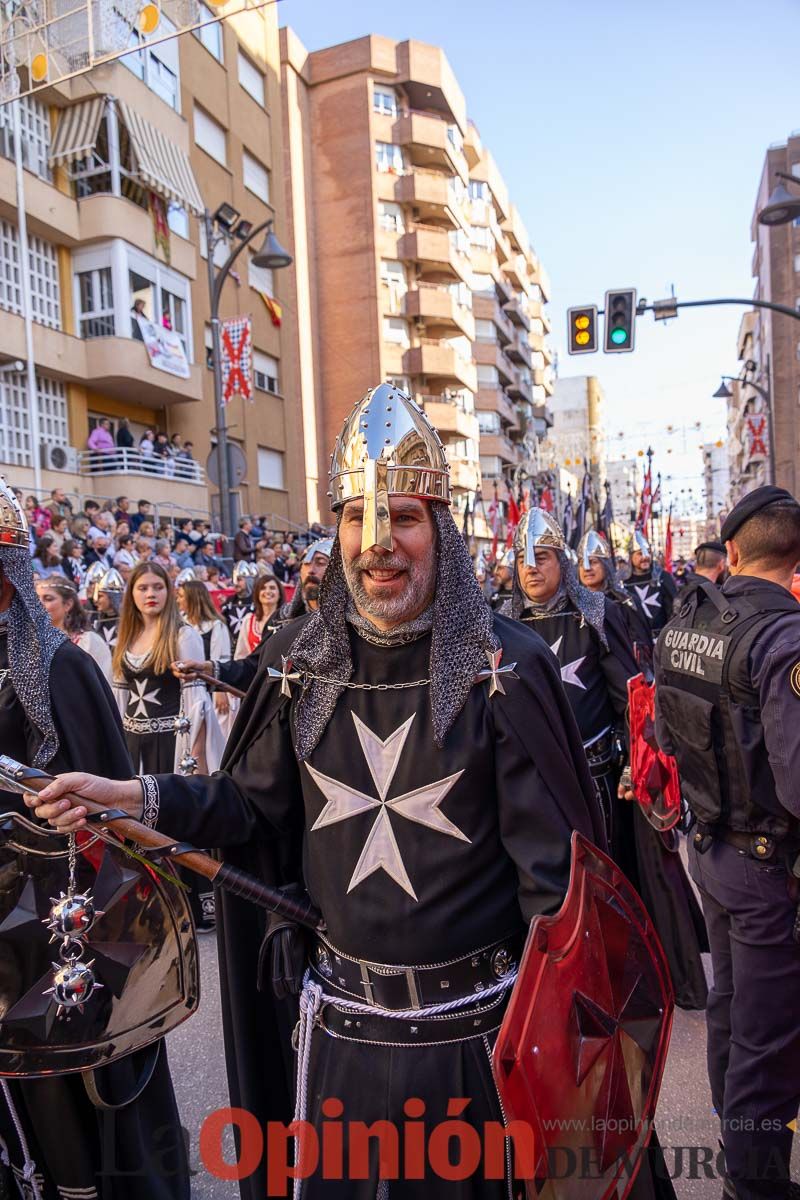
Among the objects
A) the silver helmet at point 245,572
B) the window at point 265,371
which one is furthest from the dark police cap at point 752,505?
the window at point 265,371

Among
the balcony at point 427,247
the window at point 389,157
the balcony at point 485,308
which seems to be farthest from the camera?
the balcony at point 485,308

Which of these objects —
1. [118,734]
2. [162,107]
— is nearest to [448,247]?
[162,107]

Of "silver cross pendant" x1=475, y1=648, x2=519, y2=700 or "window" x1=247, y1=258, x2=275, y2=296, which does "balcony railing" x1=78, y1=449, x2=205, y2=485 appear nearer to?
"window" x1=247, y1=258, x2=275, y2=296

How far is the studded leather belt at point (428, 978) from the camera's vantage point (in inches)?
78.2

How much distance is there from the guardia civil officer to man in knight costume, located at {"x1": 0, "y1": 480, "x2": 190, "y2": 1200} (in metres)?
1.80

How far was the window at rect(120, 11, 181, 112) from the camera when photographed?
20484mm

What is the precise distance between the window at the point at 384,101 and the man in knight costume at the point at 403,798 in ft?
129

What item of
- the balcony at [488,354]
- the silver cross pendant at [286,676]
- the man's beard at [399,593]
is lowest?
the silver cross pendant at [286,676]

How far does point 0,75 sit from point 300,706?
60.8ft

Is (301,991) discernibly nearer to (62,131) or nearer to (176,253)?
(62,131)

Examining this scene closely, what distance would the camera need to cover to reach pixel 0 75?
16.1 metres

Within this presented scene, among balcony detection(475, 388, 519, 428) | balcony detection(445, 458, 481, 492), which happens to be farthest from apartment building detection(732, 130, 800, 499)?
balcony detection(445, 458, 481, 492)

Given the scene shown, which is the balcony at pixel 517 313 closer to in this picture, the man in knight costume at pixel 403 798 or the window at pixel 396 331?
the window at pixel 396 331

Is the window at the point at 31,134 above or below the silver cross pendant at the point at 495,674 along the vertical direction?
above
